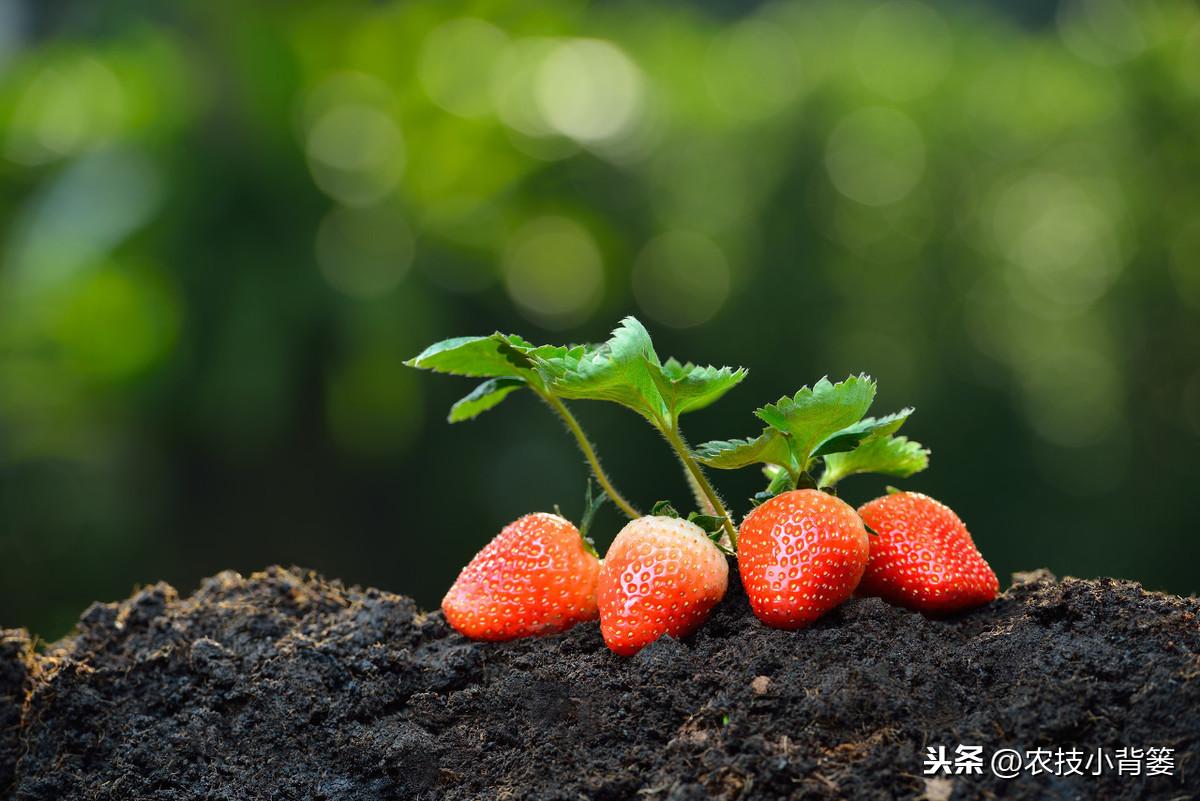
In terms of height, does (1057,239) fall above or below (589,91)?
below

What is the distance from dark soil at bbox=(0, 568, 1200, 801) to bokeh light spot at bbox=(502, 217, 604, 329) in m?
2.33

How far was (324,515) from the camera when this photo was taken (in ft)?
12.0

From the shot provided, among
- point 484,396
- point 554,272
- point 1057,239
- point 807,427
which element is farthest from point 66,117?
point 807,427

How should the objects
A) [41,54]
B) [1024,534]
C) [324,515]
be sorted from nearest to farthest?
[1024,534] → [324,515] → [41,54]

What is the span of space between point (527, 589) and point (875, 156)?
2.63m

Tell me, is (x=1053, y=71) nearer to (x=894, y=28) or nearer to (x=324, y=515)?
(x=894, y=28)

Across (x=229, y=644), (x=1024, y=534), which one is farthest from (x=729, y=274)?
(x=229, y=644)

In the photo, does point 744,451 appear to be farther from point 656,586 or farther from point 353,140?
point 353,140

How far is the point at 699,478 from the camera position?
1.17m

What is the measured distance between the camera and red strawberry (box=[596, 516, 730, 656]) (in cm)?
110

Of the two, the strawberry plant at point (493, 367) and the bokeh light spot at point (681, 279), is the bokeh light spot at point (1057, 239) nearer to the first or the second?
the bokeh light spot at point (681, 279)

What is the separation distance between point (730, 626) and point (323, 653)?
1.46 ft

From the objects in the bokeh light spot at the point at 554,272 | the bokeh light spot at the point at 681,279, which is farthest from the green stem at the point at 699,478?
the bokeh light spot at the point at 554,272

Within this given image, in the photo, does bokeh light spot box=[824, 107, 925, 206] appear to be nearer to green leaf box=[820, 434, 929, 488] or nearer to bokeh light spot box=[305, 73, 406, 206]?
bokeh light spot box=[305, 73, 406, 206]
